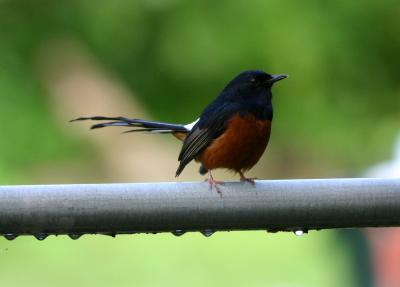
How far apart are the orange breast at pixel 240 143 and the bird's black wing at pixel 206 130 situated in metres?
0.02

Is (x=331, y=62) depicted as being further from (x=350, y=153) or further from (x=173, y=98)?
(x=173, y=98)

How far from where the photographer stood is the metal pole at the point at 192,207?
1649 mm

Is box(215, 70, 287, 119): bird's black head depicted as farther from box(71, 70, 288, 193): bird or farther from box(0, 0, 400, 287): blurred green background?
box(0, 0, 400, 287): blurred green background

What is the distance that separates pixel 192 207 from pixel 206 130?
1.73 meters

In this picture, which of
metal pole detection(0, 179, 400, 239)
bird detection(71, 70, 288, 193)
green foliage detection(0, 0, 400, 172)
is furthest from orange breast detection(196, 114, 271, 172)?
green foliage detection(0, 0, 400, 172)

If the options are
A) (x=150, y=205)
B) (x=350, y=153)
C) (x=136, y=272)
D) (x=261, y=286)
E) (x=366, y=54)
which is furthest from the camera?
(x=366, y=54)

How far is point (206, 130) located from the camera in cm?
339

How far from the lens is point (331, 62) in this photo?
9.96m

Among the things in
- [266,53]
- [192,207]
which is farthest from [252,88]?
[266,53]

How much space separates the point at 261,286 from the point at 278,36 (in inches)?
164

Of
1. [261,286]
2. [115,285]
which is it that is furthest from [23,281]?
[261,286]

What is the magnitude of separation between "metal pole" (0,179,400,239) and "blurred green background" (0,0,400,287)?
7.02 meters

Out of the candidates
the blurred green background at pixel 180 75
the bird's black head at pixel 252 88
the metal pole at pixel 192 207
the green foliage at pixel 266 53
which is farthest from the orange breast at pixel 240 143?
the green foliage at pixel 266 53

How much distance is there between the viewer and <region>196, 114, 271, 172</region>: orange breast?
130 inches
